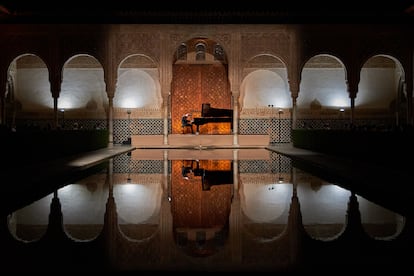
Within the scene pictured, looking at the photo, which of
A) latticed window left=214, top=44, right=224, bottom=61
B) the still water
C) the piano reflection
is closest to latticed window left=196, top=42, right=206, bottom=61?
latticed window left=214, top=44, right=224, bottom=61

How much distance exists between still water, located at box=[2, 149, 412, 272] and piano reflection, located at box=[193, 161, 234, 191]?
0.64 ft

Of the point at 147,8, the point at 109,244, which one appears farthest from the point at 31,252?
the point at 147,8

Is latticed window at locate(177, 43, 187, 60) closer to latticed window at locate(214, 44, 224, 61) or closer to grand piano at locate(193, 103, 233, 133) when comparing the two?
latticed window at locate(214, 44, 224, 61)

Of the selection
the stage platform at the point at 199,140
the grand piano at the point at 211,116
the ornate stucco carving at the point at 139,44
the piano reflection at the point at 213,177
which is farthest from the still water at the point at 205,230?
the grand piano at the point at 211,116

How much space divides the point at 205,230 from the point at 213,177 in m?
3.13

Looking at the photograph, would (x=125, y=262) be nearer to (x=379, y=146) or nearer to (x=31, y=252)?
(x=31, y=252)

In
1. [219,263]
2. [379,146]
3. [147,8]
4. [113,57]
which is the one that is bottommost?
[219,263]

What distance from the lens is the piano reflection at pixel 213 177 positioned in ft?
18.1

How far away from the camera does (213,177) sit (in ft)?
20.4

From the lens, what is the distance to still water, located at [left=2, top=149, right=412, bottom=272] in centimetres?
235

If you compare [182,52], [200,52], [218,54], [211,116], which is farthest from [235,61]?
[182,52]

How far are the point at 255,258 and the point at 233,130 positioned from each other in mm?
12702

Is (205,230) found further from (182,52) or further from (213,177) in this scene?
(182,52)

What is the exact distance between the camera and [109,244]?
270 cm
